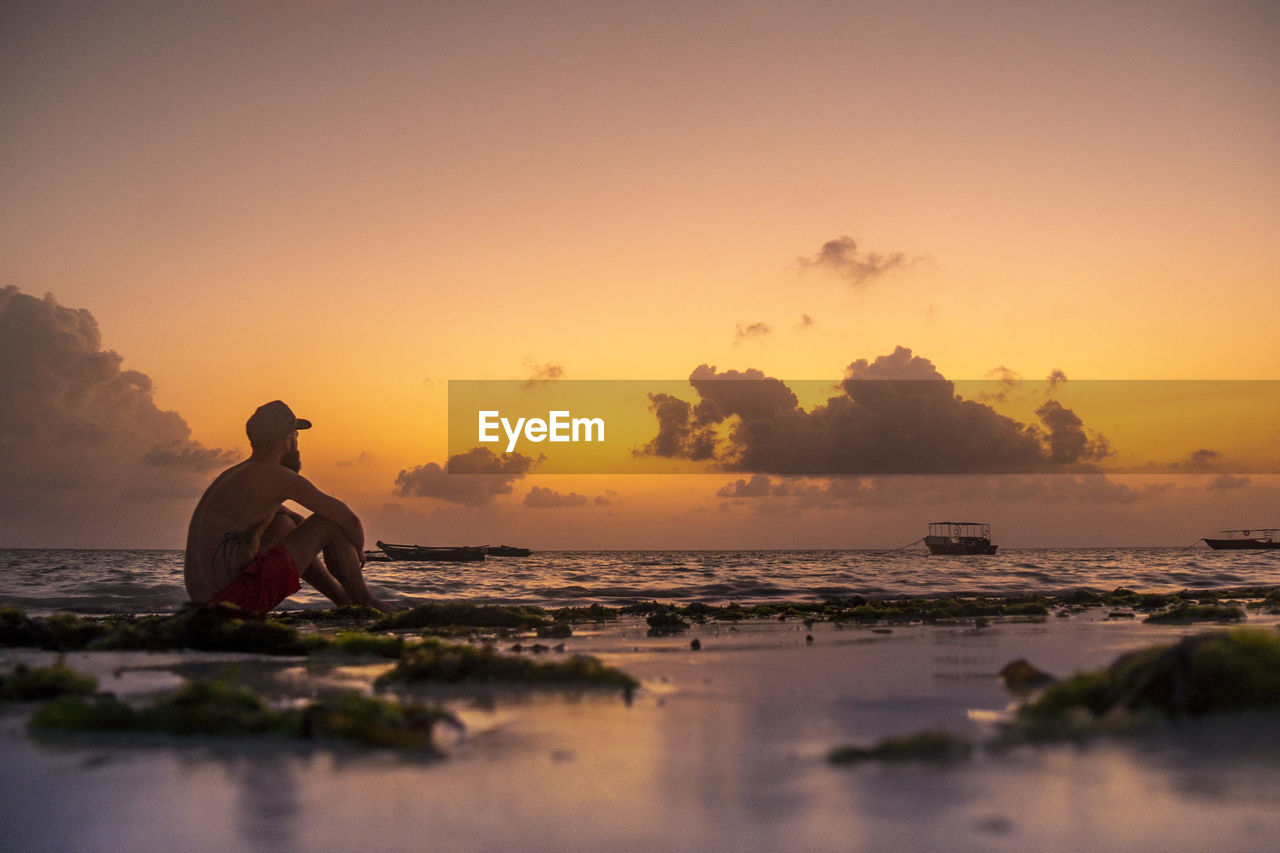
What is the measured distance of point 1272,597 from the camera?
40.4ft

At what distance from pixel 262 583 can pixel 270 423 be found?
143 centimetres

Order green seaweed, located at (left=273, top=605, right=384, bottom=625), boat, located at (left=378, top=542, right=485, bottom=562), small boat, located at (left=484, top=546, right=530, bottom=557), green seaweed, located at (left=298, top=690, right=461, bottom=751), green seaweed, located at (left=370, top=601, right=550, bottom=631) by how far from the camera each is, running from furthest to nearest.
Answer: small boat, located at (left=484, top=546, right=530, bottom=557) < boat, located at (left=378, top=542, right=485, bottom=562) < green seaweed, located at (left=273, top=605, right=384, bottom=625) < green seaweed, located at (left=370, top=601, right=550, bottom=631) < green seaweed, located at (left=298, top=690, right=461, bottom=751)

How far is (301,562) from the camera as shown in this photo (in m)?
8.00

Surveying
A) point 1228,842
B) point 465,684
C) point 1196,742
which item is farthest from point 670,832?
point 465,684

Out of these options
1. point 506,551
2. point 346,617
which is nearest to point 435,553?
point 506,551

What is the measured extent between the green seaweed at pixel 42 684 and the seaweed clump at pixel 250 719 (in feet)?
2.08

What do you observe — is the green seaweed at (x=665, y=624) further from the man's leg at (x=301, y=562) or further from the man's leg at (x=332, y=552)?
the man's leg at (x=301, y=562)

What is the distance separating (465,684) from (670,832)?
8.44 ft

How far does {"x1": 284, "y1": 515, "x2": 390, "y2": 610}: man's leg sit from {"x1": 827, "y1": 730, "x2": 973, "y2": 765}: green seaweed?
6454mm

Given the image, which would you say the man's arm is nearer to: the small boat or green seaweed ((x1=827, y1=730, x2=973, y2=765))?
green seaweed ((x1=827, y1=730, x2=973, y2=765))

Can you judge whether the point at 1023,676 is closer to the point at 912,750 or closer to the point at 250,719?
the point at 912,750

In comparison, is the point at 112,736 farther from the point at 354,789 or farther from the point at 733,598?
the point at 733,598

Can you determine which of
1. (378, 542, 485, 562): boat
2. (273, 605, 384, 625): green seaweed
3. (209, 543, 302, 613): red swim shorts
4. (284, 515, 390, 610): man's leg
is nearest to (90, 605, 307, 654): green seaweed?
(209, 543, 302, 613): red swim shorts

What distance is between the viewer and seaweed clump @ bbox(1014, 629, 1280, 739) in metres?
3.05
